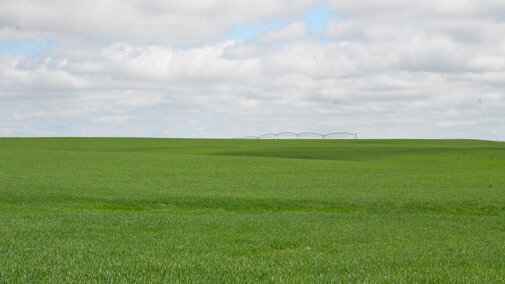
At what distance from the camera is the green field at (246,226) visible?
909cm

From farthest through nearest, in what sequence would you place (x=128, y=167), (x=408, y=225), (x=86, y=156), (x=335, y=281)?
(x=86, y=156), (x=128, y=167), (x=408, y=225), (x=335, y=281)

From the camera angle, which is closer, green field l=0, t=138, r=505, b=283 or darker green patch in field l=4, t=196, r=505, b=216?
green field l=0, t=138, r=505, b=283

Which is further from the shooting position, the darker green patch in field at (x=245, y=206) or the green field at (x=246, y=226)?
the darker green patch in field at (x=245, y=206)

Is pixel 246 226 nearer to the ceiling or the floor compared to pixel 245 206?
nearer to the ceiling

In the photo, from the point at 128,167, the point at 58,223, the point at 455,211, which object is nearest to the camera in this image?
the point at 58,223

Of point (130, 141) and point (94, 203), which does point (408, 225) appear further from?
point (130, 141)

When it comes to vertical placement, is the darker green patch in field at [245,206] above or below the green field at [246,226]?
below

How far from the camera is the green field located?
9.09 metres

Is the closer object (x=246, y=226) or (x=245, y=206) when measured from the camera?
(x=246, y=226)

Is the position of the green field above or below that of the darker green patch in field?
above

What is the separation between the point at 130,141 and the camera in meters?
91.7

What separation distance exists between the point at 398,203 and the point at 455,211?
2.18 meters

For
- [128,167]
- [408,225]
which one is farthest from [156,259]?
[128,167]

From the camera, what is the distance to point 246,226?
14641mm
